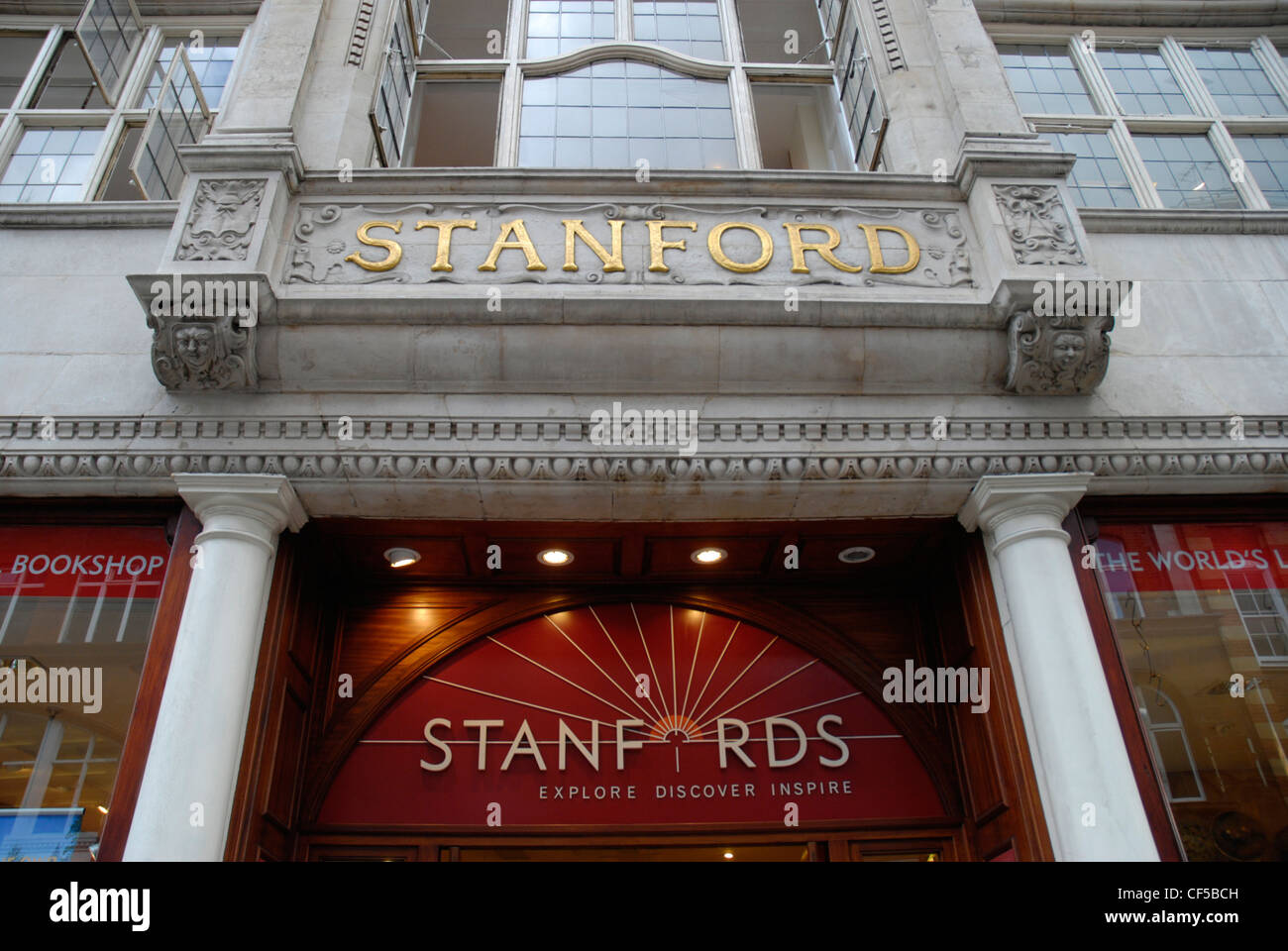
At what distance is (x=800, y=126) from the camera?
8812mm

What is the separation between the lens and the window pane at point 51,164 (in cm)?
767

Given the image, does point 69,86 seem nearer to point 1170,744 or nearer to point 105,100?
point 105,100

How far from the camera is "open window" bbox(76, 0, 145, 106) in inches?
316

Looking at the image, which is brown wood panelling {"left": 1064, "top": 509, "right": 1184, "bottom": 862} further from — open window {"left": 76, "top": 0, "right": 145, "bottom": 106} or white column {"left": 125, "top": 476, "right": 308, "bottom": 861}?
open window {"left": 76, "top": 0, "right": 145, "bottom": 106}

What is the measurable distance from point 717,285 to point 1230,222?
4.37 meters

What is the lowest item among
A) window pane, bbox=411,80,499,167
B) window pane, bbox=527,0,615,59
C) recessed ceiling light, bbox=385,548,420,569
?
recessed ceiling light, bbox=385,548,420,569

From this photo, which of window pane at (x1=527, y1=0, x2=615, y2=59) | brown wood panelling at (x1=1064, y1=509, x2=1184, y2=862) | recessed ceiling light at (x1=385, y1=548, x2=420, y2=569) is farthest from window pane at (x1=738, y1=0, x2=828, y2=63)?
recessed ceiling light at (x1=385, y1=548, x2=420, y2=569)

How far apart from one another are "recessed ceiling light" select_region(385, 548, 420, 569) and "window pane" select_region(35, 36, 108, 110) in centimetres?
515

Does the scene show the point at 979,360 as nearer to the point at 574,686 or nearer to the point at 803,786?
the point at 803,786

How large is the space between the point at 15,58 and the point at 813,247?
7841 mm

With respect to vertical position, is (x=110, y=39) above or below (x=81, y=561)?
above

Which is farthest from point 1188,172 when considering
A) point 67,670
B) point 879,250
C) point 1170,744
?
point 67,670

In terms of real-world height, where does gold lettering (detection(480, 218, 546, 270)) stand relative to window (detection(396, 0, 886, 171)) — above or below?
below

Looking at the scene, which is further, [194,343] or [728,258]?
[728,258]
